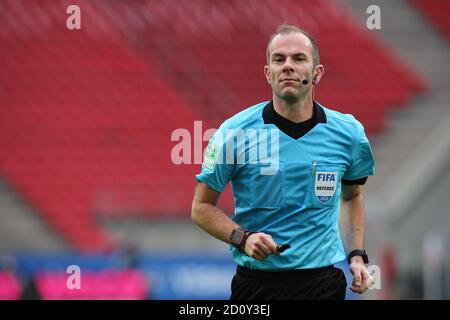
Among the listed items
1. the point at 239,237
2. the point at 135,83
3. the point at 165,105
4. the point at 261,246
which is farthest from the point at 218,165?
the point at 135,83

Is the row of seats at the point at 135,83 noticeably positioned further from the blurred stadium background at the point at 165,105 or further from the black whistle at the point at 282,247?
the black whistle at the point at 282,247

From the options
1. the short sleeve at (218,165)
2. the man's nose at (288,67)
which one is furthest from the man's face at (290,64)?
the short sleeve at (218,165)

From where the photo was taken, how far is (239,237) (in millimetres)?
3893

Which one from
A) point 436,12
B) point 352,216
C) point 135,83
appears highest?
point 436,12

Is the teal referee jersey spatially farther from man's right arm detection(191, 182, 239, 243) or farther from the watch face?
the watch face

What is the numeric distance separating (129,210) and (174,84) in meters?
2.71

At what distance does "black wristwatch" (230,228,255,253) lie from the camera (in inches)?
152

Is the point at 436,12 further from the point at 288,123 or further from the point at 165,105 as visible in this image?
the point at 288,123

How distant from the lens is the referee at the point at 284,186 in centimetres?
401

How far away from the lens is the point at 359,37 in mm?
14062

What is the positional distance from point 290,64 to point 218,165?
49 centimetres
